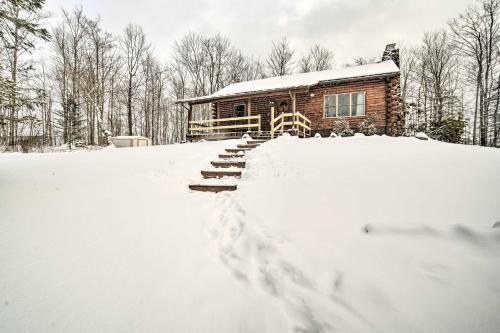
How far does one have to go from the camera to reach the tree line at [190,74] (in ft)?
54.2

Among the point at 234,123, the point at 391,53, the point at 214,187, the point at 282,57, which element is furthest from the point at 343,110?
the point at 282,57

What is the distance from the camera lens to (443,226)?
2096mm

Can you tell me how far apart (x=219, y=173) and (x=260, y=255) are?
3.19 metres

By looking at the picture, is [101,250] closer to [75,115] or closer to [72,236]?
[72,236]

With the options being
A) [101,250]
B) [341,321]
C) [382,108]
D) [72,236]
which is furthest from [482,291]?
[382,108]

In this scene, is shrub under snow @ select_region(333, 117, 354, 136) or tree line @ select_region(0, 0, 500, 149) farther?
tree line @ select_region(0, 0, 500, 149)

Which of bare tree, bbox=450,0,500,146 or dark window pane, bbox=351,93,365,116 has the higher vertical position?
bare tree, bbox=450,0,500,146

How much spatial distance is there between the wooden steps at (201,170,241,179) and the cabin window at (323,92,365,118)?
1014 centimetres

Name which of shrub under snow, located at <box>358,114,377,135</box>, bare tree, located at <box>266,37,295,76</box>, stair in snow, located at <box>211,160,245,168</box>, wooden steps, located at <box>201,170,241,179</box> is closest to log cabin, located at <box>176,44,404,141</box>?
shrub under snow, located at <box>358,114,377,135</box>

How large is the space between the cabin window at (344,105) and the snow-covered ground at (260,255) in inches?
374

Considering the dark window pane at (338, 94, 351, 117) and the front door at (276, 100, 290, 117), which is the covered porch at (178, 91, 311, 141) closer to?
the front door at (276, 100, 290, 117)

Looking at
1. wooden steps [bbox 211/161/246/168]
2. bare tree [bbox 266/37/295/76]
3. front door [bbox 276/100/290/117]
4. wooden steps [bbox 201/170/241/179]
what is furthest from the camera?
bare tree [bbox 266/37/295/76]

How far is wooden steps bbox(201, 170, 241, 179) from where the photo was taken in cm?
516

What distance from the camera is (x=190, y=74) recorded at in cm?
2705
